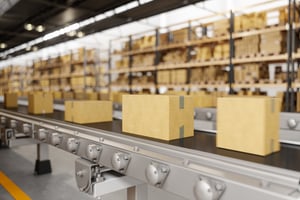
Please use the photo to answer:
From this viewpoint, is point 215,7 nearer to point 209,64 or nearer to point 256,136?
point 209,64

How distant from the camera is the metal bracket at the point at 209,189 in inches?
36.9

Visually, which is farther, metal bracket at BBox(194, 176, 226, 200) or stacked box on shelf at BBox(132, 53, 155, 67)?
stacked box on shelf at BBox(132, 53, 155, 67)

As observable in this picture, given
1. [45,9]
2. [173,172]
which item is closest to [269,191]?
[173,172]

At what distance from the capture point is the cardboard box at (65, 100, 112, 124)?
6.62 feet

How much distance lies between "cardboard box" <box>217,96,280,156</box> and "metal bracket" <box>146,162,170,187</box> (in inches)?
11.0

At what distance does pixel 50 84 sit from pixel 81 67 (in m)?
2.74

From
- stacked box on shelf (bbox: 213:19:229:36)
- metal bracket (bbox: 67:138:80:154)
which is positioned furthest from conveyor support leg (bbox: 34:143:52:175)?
stacked box on shelf (bbox: 213:19:229:36)

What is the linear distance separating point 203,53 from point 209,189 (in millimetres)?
5347

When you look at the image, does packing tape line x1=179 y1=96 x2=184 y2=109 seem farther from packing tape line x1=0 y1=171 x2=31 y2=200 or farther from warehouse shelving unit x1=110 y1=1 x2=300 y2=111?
warehouse shelving unit x1=110 y1=1 x2=300 y2=111

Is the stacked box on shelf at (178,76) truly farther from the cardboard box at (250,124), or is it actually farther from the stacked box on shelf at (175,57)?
the cardboard box at (250,124)

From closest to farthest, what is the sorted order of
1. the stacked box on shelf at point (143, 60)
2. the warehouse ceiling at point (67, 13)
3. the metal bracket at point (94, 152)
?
the metal bracket at point (94, 152)
the stacked box on shelf at point (143, 60)
the warehouse ceiling at point (67, 13)

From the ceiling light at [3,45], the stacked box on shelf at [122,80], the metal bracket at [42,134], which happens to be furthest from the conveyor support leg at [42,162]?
the ceiling light at [3,45]

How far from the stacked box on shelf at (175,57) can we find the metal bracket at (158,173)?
5476mm

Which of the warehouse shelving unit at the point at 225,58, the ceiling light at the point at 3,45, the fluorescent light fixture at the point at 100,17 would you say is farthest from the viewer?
the ceiling light at the point at 3,45
